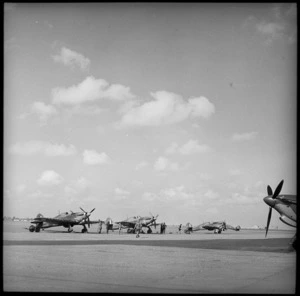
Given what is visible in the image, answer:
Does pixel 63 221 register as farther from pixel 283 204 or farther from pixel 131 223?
pixel 283 204

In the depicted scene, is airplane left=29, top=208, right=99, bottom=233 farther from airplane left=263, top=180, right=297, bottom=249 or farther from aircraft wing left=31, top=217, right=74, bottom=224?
airplane left=263, top=180, right=297, bottom=249

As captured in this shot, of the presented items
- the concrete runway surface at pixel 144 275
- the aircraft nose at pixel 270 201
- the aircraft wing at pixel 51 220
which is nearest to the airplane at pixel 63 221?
the aircraft wing at pixel 51 220

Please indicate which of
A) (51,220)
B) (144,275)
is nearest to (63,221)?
(51,220)

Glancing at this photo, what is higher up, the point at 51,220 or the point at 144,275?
the point at 144,275

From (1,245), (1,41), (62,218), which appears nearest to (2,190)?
(1,245)

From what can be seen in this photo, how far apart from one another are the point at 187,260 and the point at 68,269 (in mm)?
5154

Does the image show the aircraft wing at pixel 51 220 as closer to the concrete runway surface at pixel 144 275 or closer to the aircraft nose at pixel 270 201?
the aircraft nose at pixel 270 201

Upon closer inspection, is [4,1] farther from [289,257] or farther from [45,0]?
[289,257]

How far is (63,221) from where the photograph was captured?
154ft

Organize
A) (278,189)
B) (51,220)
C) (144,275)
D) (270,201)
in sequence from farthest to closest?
1. (51,220)
2. (270,201)
3. (278,189)
4. (144,275)

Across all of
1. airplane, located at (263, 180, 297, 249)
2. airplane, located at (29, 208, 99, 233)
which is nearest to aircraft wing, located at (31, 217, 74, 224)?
airplane, located at (29, 208, 99, 233)

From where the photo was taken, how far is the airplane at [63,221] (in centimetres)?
4559

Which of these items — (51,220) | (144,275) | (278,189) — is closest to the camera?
(144,275)

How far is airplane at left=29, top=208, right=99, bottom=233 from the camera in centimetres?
4559
